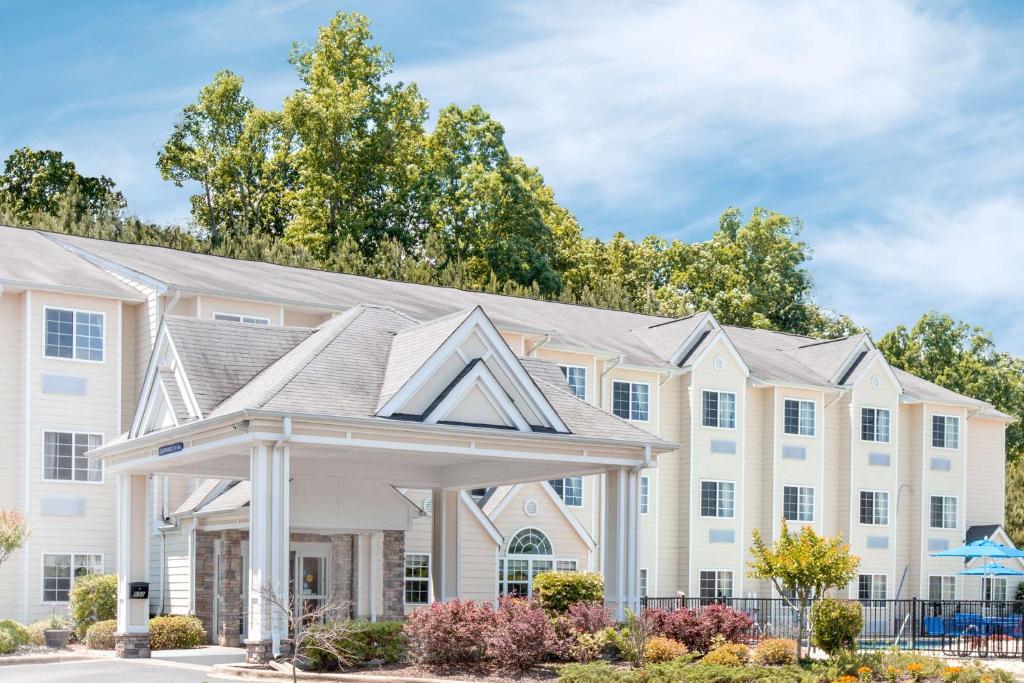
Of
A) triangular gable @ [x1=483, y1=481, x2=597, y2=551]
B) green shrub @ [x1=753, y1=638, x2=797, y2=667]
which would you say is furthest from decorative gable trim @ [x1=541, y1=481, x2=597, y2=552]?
green shrub @ [x1=753, y1=638, x2=797, y2=667]

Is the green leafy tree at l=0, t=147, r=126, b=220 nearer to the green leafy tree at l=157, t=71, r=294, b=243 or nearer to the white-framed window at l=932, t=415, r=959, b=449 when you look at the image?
the green leafy tree at l=157, t=71, r=294, b=243

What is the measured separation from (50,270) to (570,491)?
51.4 feet

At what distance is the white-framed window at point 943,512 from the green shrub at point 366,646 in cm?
3034

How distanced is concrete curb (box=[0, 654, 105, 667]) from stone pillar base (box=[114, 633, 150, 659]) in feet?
2.22

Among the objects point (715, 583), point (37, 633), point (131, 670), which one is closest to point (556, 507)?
point (715, 583)

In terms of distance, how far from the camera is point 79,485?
32.0 m

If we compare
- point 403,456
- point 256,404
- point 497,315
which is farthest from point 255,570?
point 497,315

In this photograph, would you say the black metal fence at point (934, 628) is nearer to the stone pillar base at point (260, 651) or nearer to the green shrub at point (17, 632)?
the stone pillar base at point (260, 651)

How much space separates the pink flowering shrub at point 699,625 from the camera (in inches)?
949

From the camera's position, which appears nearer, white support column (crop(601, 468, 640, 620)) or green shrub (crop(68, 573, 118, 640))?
white support column (crop(601, 468, 640, 620))

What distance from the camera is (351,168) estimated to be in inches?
2574

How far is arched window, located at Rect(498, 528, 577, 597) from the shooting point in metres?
35.8

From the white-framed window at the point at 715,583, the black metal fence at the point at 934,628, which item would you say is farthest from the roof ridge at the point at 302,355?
the white-framed window at the point at 715,583

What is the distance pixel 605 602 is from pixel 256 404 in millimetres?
7850
